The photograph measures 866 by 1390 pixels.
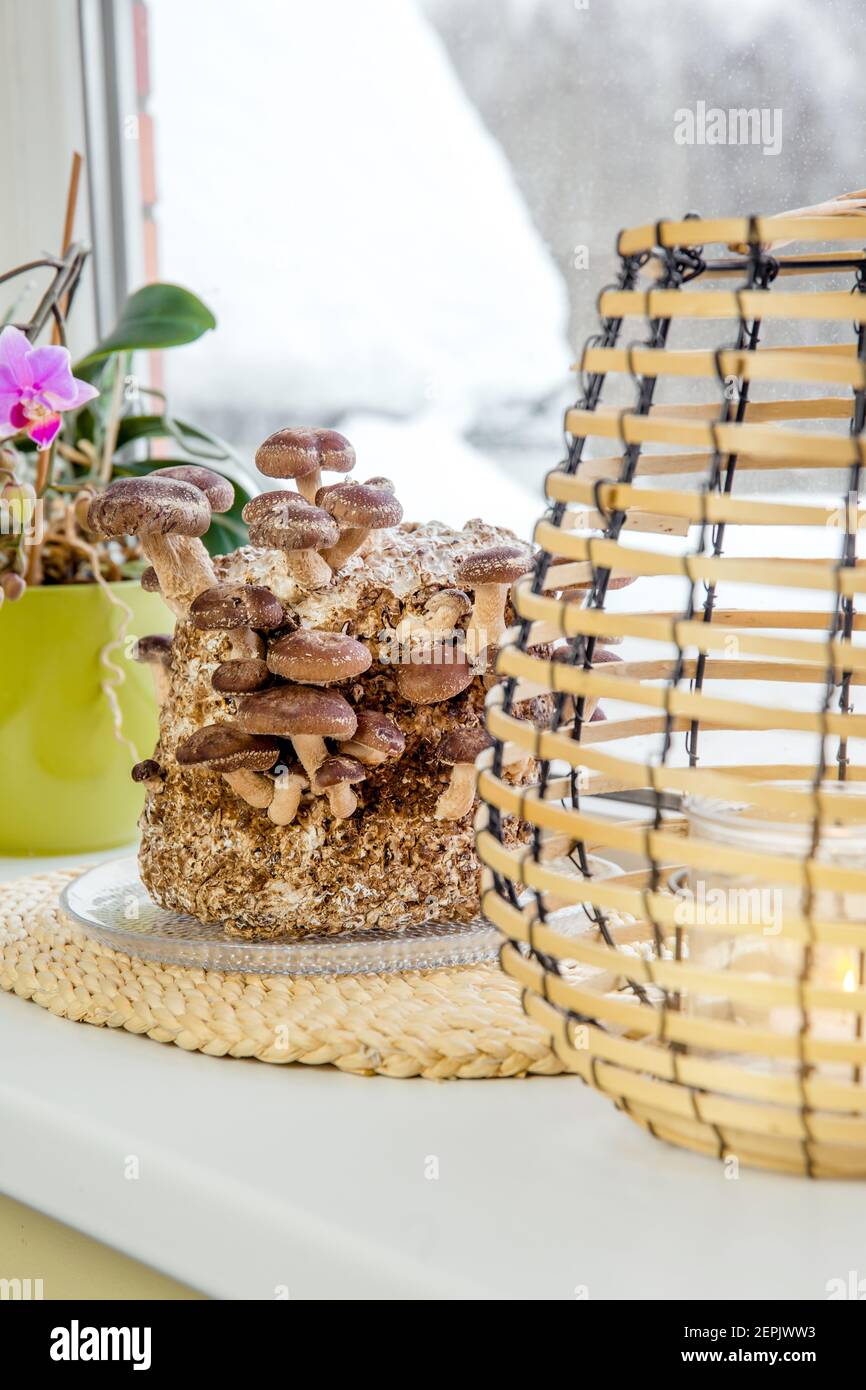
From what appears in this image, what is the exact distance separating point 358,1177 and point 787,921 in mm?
230

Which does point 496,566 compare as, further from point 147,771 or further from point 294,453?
point 147,771

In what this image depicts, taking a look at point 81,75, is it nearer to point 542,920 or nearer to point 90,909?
point 90,909

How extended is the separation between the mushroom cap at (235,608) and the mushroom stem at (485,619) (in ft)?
0.35

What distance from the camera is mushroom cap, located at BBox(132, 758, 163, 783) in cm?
78

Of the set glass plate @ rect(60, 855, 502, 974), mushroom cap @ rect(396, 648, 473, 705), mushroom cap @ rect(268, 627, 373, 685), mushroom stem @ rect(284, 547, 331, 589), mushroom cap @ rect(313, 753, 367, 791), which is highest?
mushroom stem @ rect(284, 547, 331, 589)

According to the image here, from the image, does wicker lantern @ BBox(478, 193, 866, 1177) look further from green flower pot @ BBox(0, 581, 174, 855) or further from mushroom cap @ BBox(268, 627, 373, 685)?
green flower pot @ BBox(0, 581, 174, 855)

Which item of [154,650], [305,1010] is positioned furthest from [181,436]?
[305,1010]

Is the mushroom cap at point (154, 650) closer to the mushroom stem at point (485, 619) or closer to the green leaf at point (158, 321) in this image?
the mushroom stem at point (485, 619)

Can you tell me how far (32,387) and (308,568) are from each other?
295 mm

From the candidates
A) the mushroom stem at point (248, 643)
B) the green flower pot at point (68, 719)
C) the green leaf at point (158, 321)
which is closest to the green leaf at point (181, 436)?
the green leaf at point (158, 321)

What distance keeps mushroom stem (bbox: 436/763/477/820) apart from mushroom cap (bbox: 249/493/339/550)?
145 mm

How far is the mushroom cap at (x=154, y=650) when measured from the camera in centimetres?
83

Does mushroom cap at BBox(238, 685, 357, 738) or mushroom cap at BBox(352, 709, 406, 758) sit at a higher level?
mushroom cap at BBox(238, 685, 357, 738)

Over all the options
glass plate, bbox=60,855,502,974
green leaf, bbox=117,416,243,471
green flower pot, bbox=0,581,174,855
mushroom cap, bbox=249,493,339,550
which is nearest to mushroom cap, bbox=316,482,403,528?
mushroom cap, bbox=249,493,339,550
